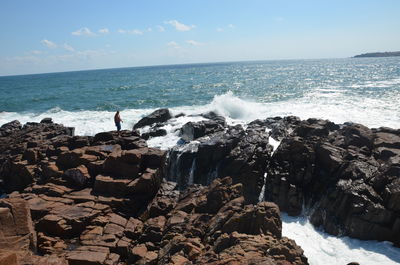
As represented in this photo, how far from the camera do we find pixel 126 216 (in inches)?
535

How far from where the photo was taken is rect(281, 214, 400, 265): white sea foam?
12516mm

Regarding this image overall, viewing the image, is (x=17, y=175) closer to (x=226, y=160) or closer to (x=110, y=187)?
(x=110, y=187)

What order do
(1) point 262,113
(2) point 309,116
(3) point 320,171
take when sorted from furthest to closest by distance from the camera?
(1) point 262,113 < (2) point 309,116 < (3) point 320,171

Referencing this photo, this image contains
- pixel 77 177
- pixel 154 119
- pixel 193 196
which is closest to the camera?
pixel 193 196

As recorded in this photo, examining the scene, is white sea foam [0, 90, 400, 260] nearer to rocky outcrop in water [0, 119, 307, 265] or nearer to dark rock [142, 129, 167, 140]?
dark rock [142, 129, 167, 140]

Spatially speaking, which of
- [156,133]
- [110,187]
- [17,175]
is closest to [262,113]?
[156,133]

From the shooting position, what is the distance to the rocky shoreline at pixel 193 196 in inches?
398

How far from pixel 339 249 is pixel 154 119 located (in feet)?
72.6

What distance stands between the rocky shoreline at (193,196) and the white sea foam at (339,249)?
527 mm

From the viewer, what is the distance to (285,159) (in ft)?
59.4

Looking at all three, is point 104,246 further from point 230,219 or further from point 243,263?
point 243,263

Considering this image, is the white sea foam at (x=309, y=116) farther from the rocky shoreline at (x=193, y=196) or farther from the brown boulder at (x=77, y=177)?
the brown boulder at (x=77, y=177)

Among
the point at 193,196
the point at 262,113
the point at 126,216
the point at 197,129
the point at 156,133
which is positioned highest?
the point at 197,129

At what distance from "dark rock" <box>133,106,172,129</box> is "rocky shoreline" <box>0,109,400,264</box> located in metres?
10.0
